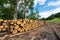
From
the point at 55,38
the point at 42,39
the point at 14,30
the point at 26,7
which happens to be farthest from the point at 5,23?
the point at 26,7

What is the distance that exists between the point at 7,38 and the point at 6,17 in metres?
22.9

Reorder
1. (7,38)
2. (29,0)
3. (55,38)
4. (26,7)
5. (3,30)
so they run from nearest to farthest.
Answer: (7,38) < (3,30) < (55,38) < (29,0) < (26,7)

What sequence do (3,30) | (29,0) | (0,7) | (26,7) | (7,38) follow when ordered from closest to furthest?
(7,38)
(3,30)
(0,7)
(29,0)
(26,7)

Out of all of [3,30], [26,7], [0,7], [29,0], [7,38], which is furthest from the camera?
[26,7]

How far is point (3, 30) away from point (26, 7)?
29.8 metres

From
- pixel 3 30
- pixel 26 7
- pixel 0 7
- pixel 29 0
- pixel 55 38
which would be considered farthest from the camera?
pixel 26 7

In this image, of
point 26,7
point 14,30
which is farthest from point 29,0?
point 14,30

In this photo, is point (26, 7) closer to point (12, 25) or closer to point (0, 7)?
point (0, 7)

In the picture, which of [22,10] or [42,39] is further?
[22,10]

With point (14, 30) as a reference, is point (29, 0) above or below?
above

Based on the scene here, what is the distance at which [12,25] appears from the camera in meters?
5.62

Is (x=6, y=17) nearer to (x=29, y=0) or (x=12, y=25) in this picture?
(x=29, y=0)

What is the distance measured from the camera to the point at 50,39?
5309mm

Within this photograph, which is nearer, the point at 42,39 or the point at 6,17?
the point at 42,39
